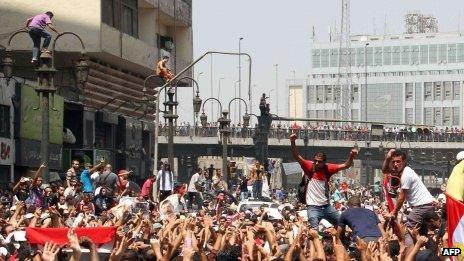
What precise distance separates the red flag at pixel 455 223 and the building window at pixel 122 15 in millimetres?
41250

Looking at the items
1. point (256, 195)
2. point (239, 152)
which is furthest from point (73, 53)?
point (239, 152)

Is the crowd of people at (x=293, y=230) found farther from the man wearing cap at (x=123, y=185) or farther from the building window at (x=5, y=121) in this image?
the building window at (x=5, y=121)

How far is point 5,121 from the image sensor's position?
3938 centimetres

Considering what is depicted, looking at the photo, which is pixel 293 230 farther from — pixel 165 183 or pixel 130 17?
pixel 130 17

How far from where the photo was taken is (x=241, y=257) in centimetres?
1377

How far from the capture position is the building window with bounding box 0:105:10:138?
39125 millimetres

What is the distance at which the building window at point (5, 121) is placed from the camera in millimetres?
39125

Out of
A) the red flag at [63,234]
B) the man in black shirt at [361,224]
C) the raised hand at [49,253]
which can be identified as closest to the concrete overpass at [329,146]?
the man in black shirt at [361,224]

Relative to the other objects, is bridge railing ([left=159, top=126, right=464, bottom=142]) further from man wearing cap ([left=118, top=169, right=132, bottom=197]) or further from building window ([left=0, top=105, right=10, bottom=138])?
man wearing cap ([left=118, top=169, right=132, bottom=197])

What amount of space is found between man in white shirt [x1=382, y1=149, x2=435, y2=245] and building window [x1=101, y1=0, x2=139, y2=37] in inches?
1482

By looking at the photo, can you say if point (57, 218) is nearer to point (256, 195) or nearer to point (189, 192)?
point (189, 192)

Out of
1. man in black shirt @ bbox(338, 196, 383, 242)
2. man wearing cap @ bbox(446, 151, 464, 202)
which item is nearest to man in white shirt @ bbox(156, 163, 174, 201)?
man in black shirt @ bbox(338, 196, 383, 242)

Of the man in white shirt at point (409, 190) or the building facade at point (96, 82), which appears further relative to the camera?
the building facade at point (96, 82)

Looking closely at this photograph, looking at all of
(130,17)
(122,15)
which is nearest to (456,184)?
(122,15)
